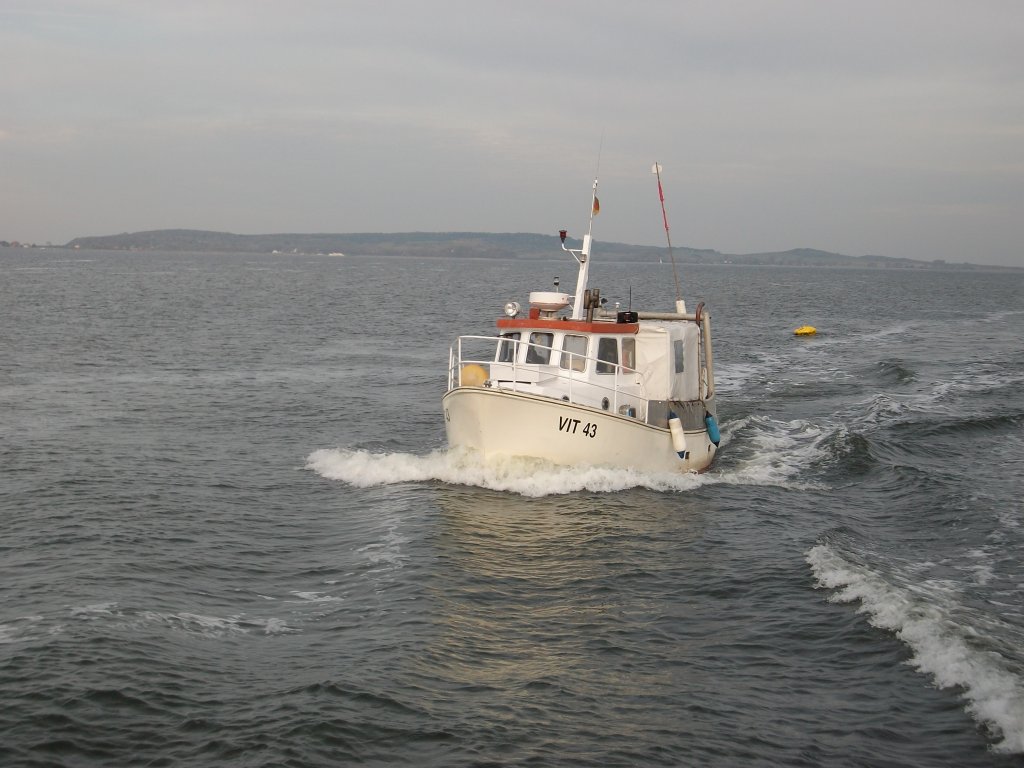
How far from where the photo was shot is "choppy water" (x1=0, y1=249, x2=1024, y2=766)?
448 inches

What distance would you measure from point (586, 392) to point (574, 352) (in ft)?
3.27

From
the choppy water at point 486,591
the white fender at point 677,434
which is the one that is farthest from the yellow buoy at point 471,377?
the white fender at point 677,434

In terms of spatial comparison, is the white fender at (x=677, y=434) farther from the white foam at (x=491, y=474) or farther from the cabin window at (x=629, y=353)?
the cabin window at (x=629, y=353)

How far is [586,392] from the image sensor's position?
2353cm

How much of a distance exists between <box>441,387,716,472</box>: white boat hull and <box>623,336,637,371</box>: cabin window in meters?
2.03

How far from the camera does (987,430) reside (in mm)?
30625

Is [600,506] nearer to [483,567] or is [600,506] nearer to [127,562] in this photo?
[483,567]

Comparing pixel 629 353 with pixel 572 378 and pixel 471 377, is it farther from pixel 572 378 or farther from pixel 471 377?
pixel 471 377

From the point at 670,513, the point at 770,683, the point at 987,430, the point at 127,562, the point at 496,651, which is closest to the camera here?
the point at 770,683

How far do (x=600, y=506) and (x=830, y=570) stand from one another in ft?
18.0

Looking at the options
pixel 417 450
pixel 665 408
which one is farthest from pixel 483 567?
pixel 417 450

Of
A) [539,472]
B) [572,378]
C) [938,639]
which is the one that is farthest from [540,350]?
[938,639]

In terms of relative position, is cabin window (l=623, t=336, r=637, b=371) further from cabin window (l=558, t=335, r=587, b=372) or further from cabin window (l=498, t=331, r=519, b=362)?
cabin window (l=498, t=331, r=519, b=362)

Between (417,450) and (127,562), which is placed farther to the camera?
(417,450)
